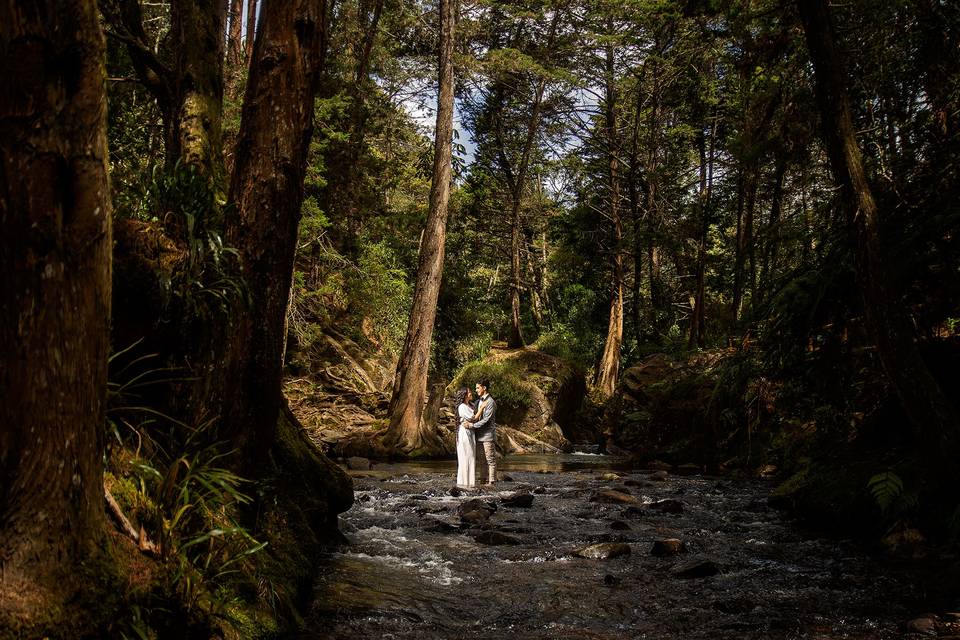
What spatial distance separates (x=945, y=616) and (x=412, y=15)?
64.0 ft

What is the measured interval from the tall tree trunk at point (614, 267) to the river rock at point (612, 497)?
14176mm

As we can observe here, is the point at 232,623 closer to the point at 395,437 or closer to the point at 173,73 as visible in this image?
the point at 173,73

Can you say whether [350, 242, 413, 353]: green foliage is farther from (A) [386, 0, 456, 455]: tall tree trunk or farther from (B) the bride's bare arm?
(B) the bride's bare arm

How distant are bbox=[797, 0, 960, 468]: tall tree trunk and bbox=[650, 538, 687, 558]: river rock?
2.45 m

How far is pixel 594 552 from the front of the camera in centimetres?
651

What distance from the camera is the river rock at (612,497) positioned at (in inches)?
378

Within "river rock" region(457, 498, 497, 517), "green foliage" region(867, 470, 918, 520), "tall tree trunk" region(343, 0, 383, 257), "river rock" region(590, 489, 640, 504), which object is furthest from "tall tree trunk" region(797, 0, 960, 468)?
"tall tree trunk" region(343, 0, 383, 257)

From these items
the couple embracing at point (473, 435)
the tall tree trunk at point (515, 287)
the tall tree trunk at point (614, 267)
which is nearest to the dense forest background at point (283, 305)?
the couple embracing at point (473, 435)

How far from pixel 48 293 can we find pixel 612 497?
8.68 meters

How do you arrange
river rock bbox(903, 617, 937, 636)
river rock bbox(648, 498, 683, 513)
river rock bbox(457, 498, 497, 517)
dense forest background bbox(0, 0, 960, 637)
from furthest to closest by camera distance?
river rock bbox(648, 498, 683, 513), river rock bbox(457, 498, 497, 517), river rock bbox(903, 617, 937, 636), dense forest background bbox(0, 0, 960, 637)

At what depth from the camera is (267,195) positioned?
4.65 meters

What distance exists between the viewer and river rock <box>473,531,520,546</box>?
23.0ft

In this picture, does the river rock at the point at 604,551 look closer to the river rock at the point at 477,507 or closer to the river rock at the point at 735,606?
the river rock at the point at 735,606

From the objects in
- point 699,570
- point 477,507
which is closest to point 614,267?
point 477,507
